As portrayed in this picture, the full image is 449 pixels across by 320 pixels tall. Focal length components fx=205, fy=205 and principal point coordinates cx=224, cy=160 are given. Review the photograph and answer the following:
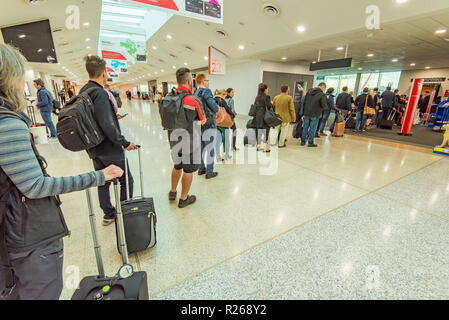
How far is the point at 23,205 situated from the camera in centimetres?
82

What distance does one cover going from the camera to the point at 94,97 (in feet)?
5.65

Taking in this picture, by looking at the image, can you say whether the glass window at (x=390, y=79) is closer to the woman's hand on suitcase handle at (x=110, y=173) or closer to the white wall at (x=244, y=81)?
the white wall at (x=244, y=81)

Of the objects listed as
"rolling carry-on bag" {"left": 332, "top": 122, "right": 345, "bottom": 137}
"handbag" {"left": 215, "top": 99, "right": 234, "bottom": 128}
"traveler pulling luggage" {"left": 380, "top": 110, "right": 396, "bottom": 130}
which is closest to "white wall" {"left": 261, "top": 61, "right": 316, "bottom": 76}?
"traveler pulling luggage" {"left": 380, "top": 110, "right": 396, "bottom": 130}

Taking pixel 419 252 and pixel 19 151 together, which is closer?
pixel 19 151

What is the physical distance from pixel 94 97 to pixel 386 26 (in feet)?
24.8

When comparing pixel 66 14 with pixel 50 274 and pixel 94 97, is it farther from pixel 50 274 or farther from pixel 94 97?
pixel 50 274

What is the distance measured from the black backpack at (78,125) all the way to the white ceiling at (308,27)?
6.05 meters

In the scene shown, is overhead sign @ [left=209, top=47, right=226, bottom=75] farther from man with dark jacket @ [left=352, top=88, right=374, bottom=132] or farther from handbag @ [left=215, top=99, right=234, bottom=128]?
handbag @ [left=215, top=99, right=234, bottom=128]

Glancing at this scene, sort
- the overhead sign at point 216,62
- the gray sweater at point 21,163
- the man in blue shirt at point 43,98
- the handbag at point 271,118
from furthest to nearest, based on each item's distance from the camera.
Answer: the overhead sign at point 216,62 < the man in blue shirt at point 43,98 < the handbag at point 271,118 < the gray sweater at point 21,163

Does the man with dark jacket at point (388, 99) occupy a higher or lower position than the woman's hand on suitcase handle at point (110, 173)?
higher

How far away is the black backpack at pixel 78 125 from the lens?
4.70 feet

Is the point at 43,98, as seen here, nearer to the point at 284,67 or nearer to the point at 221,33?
the point at 221,33

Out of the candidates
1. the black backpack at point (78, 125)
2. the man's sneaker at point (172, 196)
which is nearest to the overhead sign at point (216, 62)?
the man's sneaker at point (172, 196)
